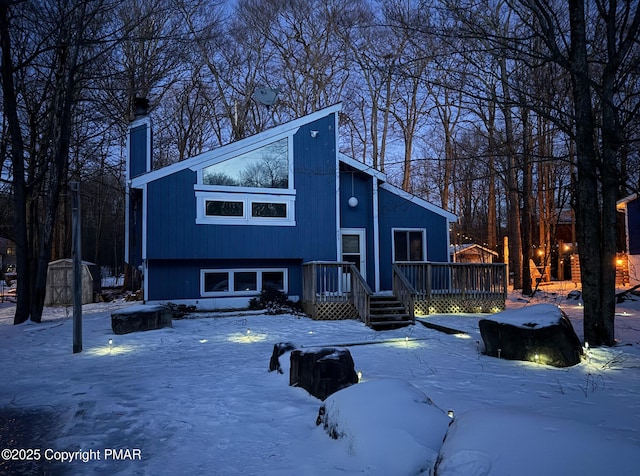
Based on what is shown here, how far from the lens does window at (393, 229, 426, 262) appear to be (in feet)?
48.4

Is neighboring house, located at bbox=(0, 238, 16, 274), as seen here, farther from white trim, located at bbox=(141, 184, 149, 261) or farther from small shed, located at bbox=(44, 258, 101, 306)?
white trim, located at bbox=(141, 184, 149, 261)

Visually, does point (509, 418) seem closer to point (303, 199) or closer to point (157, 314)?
point (157, 314)

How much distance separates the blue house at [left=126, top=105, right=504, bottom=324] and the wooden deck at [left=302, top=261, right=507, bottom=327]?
0.04m

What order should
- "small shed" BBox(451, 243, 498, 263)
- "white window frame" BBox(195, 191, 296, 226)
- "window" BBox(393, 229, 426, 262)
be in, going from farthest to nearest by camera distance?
"small shed" BBox(451, 243, 498, 263) < "window" BBox(393, 229, 426, 262) < "white window frame" BBox(195, 191, 296, 226)

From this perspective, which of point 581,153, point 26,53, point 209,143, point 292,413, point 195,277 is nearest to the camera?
point 292,413

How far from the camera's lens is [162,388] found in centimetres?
Result: 533

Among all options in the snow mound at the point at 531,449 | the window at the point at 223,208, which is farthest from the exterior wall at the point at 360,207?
the snow mound at the point at 531,449

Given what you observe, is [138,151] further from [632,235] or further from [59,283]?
Result: [632,235]

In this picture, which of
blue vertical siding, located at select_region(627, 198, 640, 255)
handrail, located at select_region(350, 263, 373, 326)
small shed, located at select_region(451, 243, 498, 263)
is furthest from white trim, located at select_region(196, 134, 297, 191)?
small shed, located at select_region(451, 243, 498, 263)

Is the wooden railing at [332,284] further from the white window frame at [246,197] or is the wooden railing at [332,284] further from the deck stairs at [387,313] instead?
the white window frame at [246,197]

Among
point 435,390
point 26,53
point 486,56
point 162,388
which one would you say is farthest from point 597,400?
point 26,53

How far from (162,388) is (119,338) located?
4255 mm

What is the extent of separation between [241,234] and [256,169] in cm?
202

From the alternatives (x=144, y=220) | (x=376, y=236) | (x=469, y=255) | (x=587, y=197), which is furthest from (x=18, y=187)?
(x=469, y=255)
